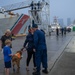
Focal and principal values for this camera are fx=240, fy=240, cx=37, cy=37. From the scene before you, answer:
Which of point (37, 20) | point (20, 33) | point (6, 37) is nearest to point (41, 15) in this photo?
point (37, 20)

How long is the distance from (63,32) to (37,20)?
775cm

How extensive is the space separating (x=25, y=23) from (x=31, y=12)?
350 cm

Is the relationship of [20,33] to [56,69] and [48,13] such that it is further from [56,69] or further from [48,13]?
[56,69]

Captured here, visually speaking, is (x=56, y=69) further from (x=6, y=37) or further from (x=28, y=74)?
(x=6, y=37)

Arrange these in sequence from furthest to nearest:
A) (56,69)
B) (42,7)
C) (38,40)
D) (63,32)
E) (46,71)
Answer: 1. (63,32)
2. (42,7)
3. (56,69)
4. (46,71)
5. (38,40)

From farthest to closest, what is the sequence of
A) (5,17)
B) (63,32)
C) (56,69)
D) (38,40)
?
(63,32) < (5,17) < (56,69) < (38,40)

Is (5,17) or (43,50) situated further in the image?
(5,17)

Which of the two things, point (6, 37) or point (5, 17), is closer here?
point (6, 37)

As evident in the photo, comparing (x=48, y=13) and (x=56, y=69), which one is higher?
(x=48, y=13)

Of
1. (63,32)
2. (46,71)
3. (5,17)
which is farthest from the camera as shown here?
→ (63,32)

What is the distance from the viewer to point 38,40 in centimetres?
826

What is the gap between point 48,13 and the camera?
3981cm

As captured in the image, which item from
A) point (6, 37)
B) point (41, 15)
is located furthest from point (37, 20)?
point (6, 37)

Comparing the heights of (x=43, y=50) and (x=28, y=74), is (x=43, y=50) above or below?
above
